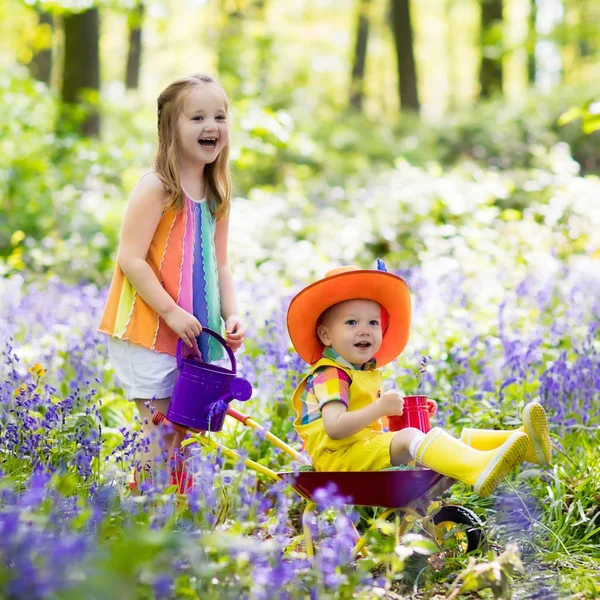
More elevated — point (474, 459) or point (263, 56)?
point (263, 56)

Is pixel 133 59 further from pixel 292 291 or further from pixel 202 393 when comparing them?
pixel 202 393

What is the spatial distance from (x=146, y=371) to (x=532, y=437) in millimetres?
1532

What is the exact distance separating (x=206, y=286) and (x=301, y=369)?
1015mm

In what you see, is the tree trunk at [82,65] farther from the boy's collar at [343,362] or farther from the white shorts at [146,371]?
the boy's collar at [343,362]

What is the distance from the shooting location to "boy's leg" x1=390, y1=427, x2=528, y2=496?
273cm

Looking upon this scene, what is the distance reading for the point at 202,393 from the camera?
10.5 ft

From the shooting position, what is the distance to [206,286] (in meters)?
3.56

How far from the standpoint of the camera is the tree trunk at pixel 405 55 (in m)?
18.8

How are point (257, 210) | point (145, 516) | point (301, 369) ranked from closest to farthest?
point (145, 516) < point (301, 369) < point (257, 210)

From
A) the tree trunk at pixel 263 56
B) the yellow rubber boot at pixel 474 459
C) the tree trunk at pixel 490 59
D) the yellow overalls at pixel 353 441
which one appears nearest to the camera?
the yellow rubber boot at pixel 474 459

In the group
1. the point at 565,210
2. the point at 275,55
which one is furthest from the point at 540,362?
the point at 275,55

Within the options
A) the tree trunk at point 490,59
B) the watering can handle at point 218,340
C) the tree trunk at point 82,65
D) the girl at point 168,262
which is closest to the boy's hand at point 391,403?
the watering can handle at point 218,340

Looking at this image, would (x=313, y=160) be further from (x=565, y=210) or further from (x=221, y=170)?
(x=221, y=170)

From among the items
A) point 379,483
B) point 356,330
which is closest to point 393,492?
point 379,483
